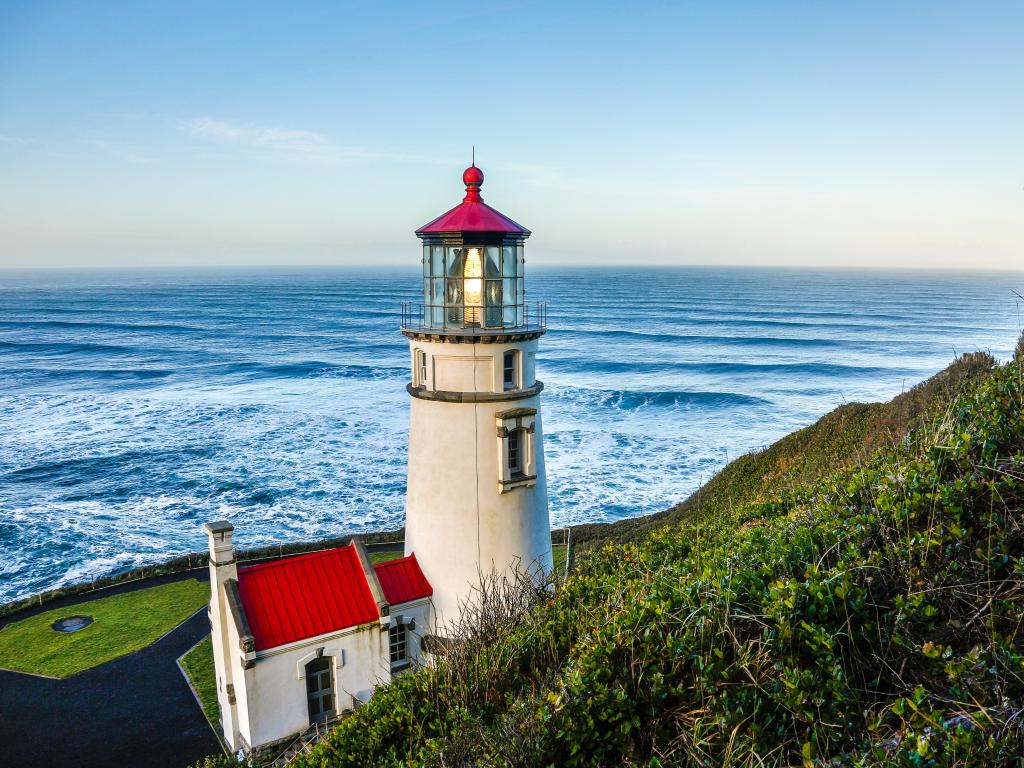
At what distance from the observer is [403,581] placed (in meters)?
11.9

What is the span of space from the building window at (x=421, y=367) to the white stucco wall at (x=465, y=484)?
11 cm

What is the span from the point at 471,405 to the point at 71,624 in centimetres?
1164

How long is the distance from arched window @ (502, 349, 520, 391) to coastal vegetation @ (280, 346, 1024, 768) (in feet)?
17.6

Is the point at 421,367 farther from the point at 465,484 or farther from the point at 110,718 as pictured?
the point at 110,718

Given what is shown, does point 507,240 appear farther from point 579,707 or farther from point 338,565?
point 579,707

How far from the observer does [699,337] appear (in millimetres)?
66500

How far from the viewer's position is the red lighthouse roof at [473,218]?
36.2 feet

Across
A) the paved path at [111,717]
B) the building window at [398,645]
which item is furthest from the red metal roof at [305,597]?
the paved path at [111,717]

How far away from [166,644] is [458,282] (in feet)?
34.0

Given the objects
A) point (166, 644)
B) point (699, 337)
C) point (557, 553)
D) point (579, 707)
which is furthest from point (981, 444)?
point (699, 337)

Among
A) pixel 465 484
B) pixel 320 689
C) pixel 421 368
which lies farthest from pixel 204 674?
pixel 421 368

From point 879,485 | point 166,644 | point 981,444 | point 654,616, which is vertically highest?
point 981,444

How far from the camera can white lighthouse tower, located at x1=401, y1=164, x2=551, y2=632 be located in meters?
11.3

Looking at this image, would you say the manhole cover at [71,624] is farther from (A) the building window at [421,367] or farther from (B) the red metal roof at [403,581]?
(A) the building window at [421,367]
